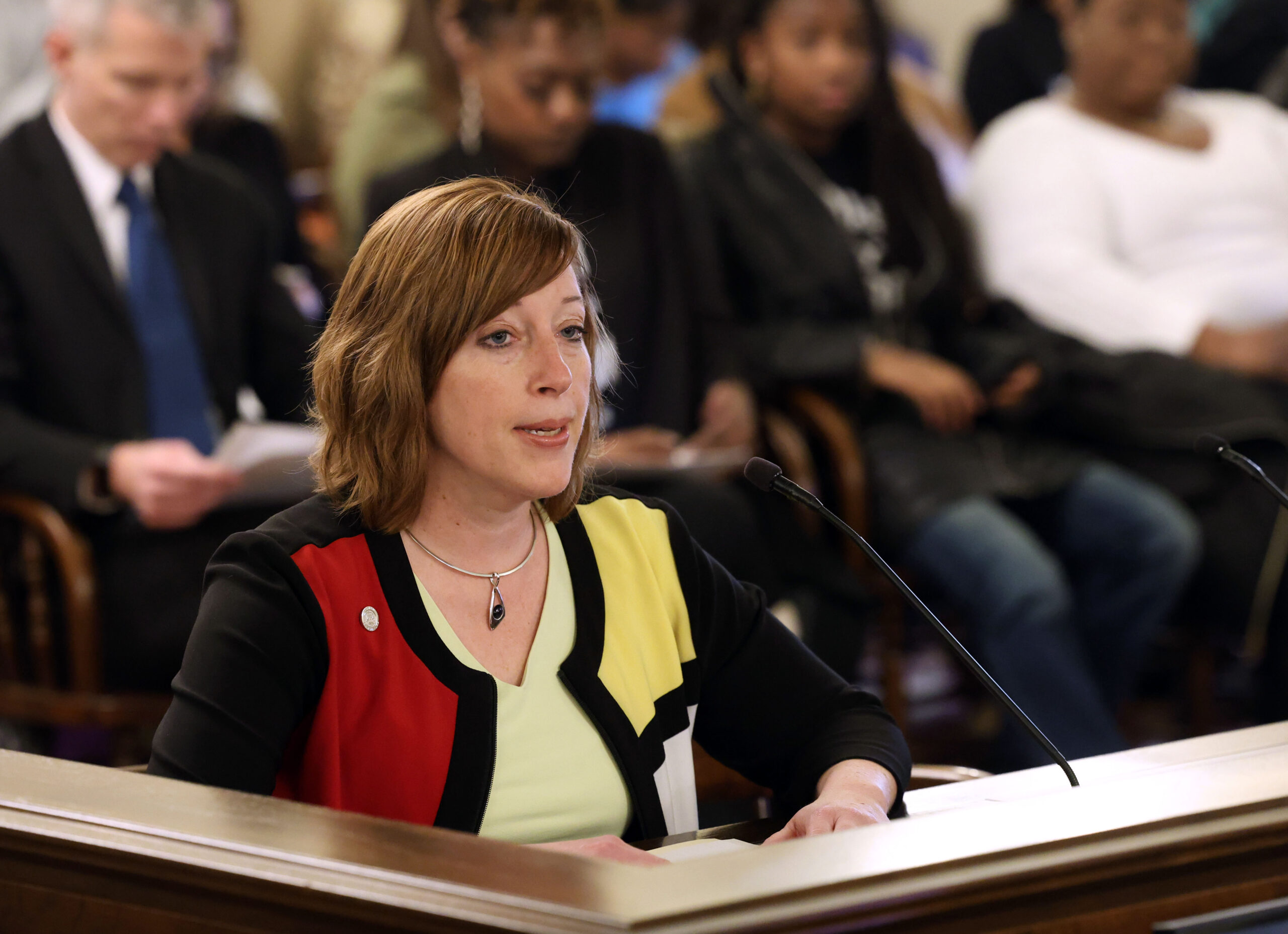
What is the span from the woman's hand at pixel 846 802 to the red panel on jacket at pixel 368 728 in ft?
0.85

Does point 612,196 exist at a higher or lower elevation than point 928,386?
higher

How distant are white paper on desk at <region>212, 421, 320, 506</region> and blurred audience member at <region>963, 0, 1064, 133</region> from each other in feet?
7.30

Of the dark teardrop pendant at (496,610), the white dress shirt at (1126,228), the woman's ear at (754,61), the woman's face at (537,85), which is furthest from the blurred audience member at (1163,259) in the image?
the dark teardrop pendant at (496,610)

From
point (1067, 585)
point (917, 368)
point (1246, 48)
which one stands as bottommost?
point (1067, 585)

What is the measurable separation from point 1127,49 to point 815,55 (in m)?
0.68

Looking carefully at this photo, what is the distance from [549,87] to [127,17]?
72 cm

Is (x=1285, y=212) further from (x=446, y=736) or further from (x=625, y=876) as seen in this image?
(x=625, y=876)

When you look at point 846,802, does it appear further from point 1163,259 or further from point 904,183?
point 1163,259

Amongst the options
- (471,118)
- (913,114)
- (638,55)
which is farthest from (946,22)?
(471,118)

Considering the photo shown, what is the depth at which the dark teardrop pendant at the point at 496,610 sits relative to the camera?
1226 mm

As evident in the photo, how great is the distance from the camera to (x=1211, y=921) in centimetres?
87

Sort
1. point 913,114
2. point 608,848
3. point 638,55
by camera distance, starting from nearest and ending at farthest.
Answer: point 608,848 → point 638,55 → point 913,114

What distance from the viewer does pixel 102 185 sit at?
238 centimetres

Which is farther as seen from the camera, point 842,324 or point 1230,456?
point 842,324
